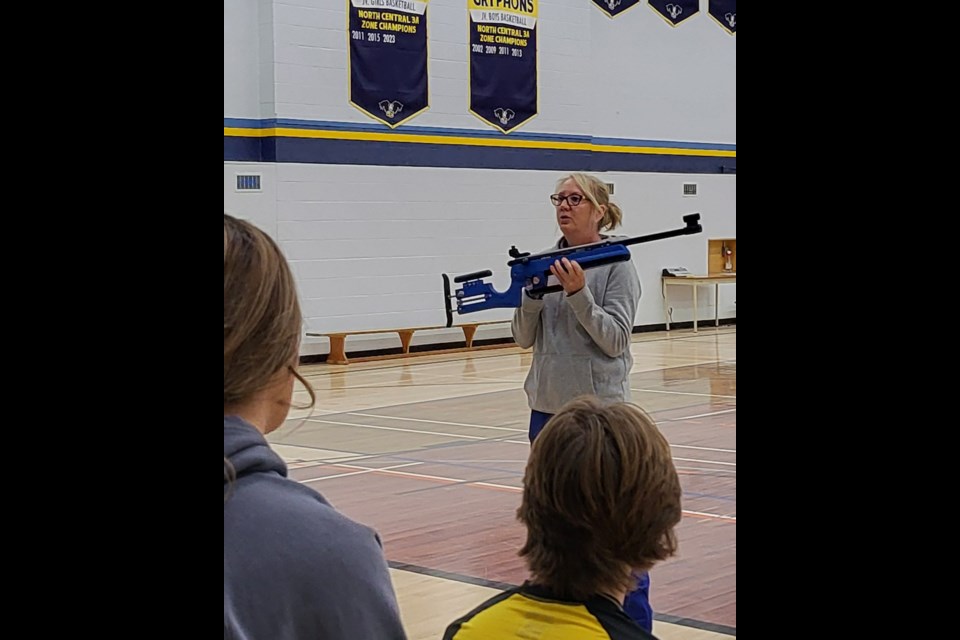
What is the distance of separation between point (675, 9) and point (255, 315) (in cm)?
1754

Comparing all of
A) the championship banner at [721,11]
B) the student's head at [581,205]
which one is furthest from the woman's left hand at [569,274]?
the championship banner at [721,11]

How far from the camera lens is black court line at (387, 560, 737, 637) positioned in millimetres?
4657

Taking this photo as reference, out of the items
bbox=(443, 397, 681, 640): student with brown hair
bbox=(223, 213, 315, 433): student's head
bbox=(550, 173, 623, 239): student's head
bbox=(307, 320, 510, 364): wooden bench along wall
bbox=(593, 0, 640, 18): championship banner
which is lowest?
bbox=(307, 320, 510, 364): wooden bench along wall

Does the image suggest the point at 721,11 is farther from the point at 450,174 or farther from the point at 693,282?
the point at 450,174

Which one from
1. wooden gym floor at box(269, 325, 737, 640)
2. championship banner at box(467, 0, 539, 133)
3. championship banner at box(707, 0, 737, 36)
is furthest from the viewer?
championship banner at box(707, 0, 737, 36)

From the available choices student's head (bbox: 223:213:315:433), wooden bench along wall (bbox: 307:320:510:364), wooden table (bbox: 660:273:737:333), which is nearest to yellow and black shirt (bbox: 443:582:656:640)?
student's head (bbox: 223:213:315:433)

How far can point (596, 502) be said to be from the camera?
212 centimetres

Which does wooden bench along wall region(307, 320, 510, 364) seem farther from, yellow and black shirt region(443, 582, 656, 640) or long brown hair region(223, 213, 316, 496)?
long brown hair region(223, 213, 316, 496)

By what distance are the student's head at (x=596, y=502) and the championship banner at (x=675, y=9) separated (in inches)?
638

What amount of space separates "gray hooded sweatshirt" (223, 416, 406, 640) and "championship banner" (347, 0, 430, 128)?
13.2 meters

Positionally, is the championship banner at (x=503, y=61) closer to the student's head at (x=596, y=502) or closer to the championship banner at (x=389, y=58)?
the championship banner at (x=389, y=58)

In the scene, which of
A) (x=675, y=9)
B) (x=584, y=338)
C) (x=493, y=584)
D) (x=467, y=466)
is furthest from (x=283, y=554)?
(x=675, y=9)
